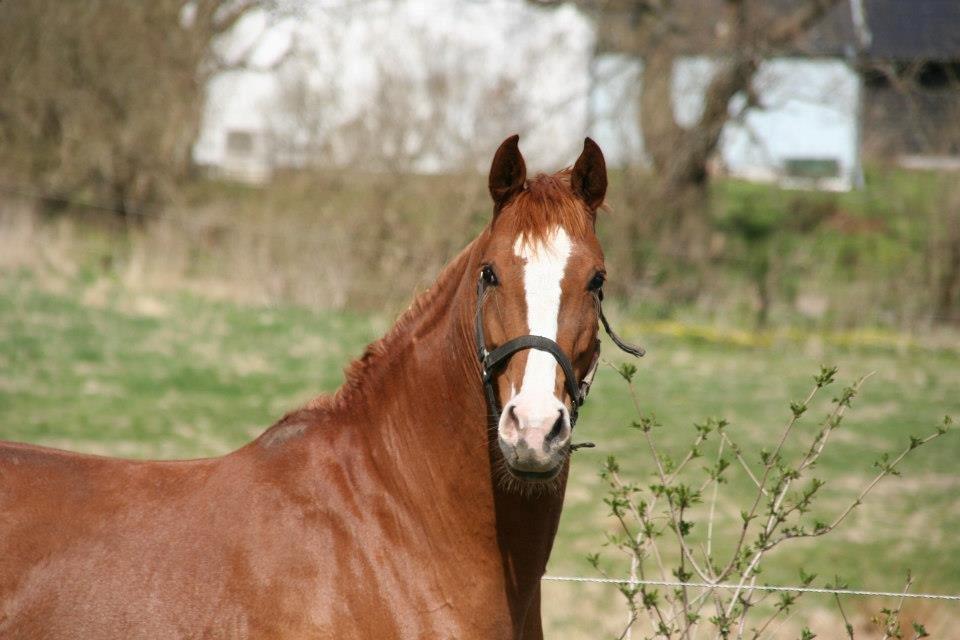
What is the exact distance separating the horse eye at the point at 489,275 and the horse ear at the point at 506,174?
19 cm

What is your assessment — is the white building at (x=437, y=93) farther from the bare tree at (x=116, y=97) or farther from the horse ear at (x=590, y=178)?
the horse ear at (x=590, y=178)

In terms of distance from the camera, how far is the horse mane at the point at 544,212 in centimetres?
268

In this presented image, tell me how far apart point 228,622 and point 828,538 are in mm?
6432

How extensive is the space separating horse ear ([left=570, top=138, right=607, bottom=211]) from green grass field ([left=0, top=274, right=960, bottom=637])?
3.69 meters

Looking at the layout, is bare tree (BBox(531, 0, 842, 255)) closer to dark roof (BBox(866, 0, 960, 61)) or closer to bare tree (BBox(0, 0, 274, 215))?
dark roof (BBox(866, 0, 960, 61))

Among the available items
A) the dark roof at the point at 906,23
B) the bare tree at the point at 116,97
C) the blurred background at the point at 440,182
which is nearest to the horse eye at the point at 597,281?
the blurred background at the point at 440,182

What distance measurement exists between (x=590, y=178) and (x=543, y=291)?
46 cm

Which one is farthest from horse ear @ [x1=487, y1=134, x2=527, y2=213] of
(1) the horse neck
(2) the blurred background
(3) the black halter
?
(2) the blurred background

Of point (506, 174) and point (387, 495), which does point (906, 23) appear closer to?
point (506, 174)

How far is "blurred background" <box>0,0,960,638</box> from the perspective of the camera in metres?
14.2

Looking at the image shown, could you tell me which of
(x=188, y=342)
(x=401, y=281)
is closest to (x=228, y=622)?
(x=188, y=342)

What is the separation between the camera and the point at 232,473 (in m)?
2.81

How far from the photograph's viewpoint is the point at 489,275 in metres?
2.71

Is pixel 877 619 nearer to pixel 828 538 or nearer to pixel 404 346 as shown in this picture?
pixel 404 346
